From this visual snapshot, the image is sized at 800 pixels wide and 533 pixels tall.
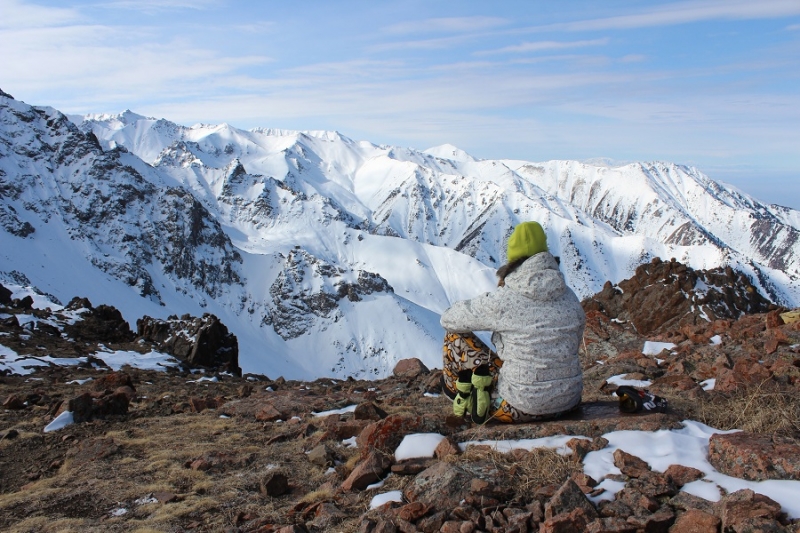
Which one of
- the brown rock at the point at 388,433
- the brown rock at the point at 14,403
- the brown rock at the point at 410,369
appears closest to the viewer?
the brown rock at the point at 388,433

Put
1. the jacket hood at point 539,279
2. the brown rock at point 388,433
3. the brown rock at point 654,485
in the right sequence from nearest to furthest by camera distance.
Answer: the brown rock at point 654,485 < the jacket hood at point 539,279 < the brown rock at point 388,433

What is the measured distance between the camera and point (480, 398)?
656 centimetres

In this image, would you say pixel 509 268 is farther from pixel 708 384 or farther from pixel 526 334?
pixel 708 384

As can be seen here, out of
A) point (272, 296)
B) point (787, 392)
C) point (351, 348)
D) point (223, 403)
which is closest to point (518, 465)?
point (787, 392)

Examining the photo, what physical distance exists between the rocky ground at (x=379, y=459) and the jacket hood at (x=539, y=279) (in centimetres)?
143

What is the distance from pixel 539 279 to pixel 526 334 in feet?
1.96

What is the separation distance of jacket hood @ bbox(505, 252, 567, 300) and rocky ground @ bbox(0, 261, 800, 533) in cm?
143

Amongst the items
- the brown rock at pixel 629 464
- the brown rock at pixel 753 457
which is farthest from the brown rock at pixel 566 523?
the brown rock at pixel 753 457

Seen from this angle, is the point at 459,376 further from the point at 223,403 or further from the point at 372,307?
the point at 372,307

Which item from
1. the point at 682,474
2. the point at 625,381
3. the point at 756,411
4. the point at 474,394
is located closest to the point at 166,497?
the point at 474,394

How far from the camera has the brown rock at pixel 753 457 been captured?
470cm

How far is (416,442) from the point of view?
626 centimetres

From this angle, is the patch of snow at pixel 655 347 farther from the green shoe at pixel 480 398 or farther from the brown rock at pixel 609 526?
the brown rock at pixel 609 526

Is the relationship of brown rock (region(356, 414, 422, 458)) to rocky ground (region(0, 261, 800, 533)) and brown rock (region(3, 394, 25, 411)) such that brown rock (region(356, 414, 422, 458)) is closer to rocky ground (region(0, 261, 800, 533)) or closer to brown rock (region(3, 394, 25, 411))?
rocky ground (region(0, 261, 800, 533))
